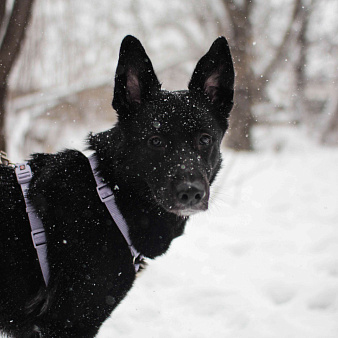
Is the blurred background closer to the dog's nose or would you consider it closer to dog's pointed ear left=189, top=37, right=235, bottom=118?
dog's pointed ear left=189, top=37, right=235, bottom=118

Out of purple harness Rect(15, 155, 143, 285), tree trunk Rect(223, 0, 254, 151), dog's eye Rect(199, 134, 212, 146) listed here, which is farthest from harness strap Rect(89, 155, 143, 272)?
tree trunk Rect(223, 0, 254, 151)

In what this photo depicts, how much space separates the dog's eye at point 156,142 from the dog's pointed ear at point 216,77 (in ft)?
1.53

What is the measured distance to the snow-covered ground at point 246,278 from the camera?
8.00 feet

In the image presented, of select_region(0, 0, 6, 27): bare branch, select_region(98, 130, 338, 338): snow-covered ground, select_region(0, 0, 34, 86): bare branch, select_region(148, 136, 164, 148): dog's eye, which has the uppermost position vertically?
select_region(0, 0, 6, 27): bare branch

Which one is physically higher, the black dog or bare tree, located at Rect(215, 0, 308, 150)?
the black dog

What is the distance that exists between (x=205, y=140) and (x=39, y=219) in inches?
44.1

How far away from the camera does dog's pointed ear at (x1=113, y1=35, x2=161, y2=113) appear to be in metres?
1.90

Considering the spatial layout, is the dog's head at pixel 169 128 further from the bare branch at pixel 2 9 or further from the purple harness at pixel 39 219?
the bare branch at pixel 2 9

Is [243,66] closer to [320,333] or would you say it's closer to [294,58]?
[294,58]

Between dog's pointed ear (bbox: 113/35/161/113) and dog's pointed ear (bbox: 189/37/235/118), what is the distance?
0.98ft

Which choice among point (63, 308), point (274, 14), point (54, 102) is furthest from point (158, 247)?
point (274, 14)

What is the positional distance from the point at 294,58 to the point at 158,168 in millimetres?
10102

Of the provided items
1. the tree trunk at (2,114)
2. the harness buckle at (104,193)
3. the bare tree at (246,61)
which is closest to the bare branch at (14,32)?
the tree trunk at (2,114)

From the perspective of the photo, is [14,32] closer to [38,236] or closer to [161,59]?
[38,236]
